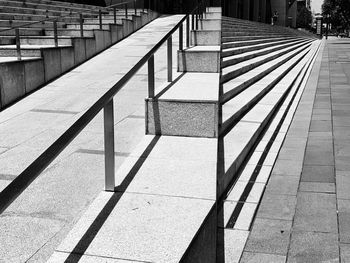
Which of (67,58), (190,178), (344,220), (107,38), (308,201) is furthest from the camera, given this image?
(107,38)

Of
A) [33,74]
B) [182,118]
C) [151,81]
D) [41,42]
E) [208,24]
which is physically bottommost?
[182,118]

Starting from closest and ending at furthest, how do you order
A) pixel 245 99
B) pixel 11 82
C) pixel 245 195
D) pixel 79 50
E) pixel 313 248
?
pixel 313 248
pixel 245 195
pixel 245 99
pixel 11 82
pixel 79 50

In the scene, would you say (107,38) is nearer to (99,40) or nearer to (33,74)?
(99,40)

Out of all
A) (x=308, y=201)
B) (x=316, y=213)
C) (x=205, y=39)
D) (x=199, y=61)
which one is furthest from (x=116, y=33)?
(x=316, y=213)

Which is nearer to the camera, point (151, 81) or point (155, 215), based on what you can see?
point (155, 215)

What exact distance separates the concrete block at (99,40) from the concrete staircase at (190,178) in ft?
21.6

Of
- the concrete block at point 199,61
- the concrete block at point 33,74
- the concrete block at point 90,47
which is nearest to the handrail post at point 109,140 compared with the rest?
the concrete block at point 199,61

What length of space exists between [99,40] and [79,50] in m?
1.94

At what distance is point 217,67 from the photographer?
784 centimetres

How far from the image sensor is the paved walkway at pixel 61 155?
3.32m

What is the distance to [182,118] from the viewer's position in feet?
17.2

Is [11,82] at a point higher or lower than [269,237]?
higher

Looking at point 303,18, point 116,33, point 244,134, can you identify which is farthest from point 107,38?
point 303,18

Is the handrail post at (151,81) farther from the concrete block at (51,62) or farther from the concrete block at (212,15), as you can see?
the concrete block at (212,15)
